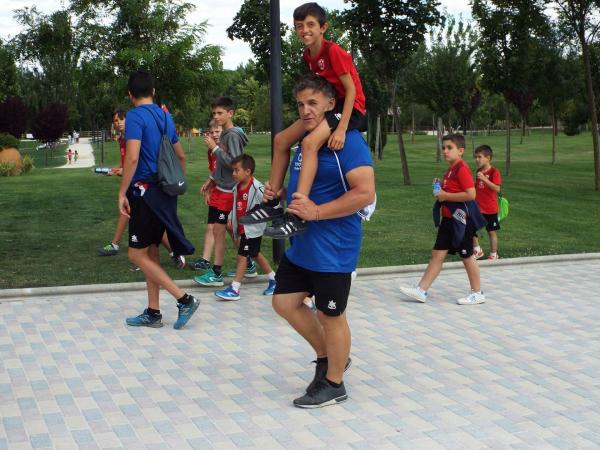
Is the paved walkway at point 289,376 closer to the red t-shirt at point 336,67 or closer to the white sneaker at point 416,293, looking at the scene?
the white sneaker at point 416,293

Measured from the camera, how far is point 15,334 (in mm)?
6668

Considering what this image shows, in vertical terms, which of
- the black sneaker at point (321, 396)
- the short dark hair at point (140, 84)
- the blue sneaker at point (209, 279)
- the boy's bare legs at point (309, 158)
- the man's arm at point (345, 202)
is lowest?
the black sneaker at point (321, 396)

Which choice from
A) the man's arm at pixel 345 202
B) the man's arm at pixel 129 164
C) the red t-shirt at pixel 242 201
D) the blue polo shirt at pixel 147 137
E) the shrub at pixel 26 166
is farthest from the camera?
the shrub at pixel 26 166

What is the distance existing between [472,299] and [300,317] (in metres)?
3.06

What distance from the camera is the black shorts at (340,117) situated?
16.3ft

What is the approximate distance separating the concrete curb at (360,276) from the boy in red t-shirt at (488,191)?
1.86 ft

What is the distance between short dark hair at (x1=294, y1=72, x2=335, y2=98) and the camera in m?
4.91

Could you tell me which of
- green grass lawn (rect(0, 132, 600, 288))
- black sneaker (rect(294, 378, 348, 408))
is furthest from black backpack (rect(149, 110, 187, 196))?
green grass lawn (rect(0, 132, 600, 288))

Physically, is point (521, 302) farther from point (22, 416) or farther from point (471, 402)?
point (22, 416)

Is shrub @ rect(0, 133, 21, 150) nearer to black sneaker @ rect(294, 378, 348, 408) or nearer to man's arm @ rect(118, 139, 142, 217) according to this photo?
man's arm @ rect(118, 139, 142, 217)

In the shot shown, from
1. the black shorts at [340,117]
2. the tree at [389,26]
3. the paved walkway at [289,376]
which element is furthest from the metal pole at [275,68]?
the tree at [389,26]

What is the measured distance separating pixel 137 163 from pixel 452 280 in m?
3.89

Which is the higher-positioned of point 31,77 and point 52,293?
point 31,77

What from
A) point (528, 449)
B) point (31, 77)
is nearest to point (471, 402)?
point (528, 449)
